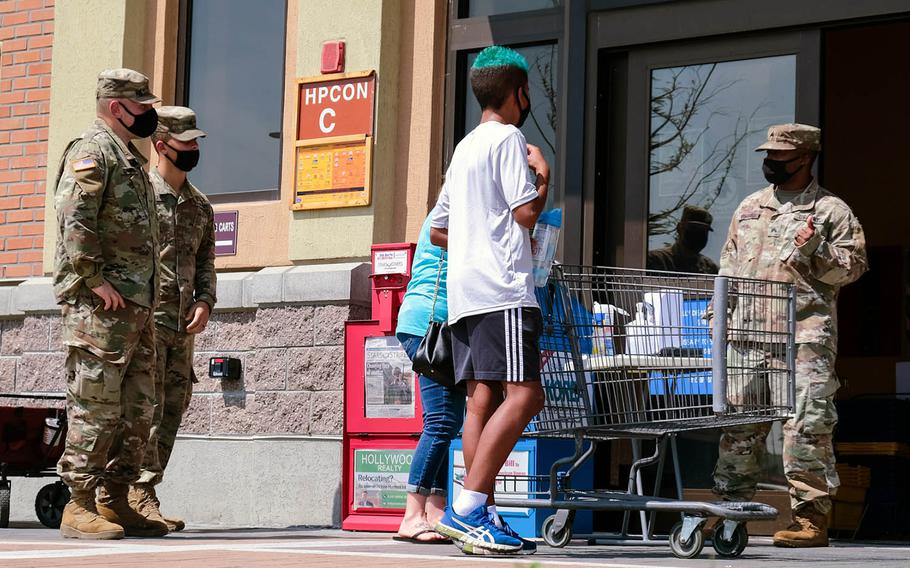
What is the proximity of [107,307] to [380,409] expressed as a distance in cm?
224

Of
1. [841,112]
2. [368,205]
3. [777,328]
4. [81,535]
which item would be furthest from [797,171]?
[841,112]

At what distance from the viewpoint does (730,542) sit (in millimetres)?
6590

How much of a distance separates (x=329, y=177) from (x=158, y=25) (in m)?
2.22

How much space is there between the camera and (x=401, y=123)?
405 inches

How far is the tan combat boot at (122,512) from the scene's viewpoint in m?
7.52

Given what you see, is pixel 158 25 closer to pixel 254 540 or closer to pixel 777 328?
pixel 254 540

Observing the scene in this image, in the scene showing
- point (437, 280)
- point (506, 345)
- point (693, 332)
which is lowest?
point (506, 345)

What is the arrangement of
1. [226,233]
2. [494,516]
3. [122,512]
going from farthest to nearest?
[226,233], [122,512], [494,516]

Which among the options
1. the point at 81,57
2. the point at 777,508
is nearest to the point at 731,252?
the point at 777,508

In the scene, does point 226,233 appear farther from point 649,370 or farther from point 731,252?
point 649,370

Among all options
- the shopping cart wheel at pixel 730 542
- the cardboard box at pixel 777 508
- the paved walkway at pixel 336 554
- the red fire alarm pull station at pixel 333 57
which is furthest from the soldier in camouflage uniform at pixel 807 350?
the red fire alarm pull station at pixel 333 57

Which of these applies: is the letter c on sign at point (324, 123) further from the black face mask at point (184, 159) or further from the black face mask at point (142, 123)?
the black face mask at point (142, 123)

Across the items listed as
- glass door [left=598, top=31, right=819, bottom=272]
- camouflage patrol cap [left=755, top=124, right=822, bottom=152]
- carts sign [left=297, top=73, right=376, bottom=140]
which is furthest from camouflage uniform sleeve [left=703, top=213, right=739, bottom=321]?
carts sign [left=297, top=73, right=376, bottom=140]

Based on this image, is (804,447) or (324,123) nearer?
(804,447)
